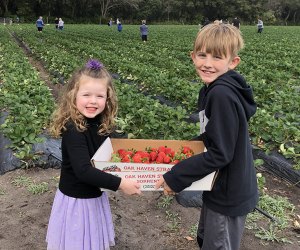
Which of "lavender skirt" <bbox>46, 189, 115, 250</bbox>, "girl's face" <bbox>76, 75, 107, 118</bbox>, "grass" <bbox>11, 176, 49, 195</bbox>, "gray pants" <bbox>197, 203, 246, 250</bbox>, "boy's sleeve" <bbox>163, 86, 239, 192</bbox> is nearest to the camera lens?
"boy's sleeve" <bbox>163, 86, 239, 192</bbox>

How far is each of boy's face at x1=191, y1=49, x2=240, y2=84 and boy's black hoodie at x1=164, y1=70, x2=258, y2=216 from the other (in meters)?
0.04

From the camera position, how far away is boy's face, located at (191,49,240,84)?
2.17 metres

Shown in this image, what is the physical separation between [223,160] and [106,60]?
11832 millimetres

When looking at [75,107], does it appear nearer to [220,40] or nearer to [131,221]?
[220,40]

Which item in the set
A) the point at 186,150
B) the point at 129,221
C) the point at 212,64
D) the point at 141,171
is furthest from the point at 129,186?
the point at 129,221

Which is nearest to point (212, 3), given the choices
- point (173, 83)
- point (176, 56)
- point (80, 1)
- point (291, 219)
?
point (80, 1)

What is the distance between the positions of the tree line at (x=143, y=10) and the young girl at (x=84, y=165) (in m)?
60.9

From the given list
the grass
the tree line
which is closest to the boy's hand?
the grass

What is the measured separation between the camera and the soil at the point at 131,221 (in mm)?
3402

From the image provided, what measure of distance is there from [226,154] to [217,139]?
0.10 metres

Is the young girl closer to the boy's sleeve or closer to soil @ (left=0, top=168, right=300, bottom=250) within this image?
the boy's sleeve

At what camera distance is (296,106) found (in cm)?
658

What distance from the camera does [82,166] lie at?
91.3 inches

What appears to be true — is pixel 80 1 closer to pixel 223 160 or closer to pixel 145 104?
pixel 145 104
